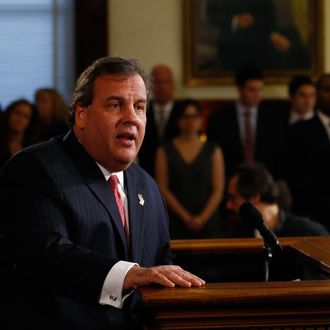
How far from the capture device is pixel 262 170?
4.56 meters

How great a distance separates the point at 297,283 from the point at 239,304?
0.64 feet

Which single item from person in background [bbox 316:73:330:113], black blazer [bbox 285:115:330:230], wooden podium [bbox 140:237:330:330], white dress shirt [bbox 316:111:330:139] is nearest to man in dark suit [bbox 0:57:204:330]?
wooden podium [bbox 140:237:330:330]

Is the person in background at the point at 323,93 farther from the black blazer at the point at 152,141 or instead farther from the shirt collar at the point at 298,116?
the black blazer at the point at 152,141

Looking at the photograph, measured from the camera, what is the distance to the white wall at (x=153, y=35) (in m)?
8.71

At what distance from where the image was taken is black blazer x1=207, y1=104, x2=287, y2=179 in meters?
7.21

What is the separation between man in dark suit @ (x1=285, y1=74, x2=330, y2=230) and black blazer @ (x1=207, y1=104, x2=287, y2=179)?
708 mm

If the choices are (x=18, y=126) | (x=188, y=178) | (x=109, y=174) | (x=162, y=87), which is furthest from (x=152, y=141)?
(x=109, y=174)

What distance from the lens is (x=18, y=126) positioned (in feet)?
20.5

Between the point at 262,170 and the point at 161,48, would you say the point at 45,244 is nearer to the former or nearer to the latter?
the point at 262,170

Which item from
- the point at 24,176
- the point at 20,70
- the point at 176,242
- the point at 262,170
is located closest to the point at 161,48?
the point at 20,70

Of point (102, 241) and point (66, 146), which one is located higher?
point (66, 146)

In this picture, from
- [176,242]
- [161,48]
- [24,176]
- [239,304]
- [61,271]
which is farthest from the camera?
[161,48]

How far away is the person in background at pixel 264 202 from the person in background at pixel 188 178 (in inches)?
70.5

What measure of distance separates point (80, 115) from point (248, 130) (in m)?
4.65
